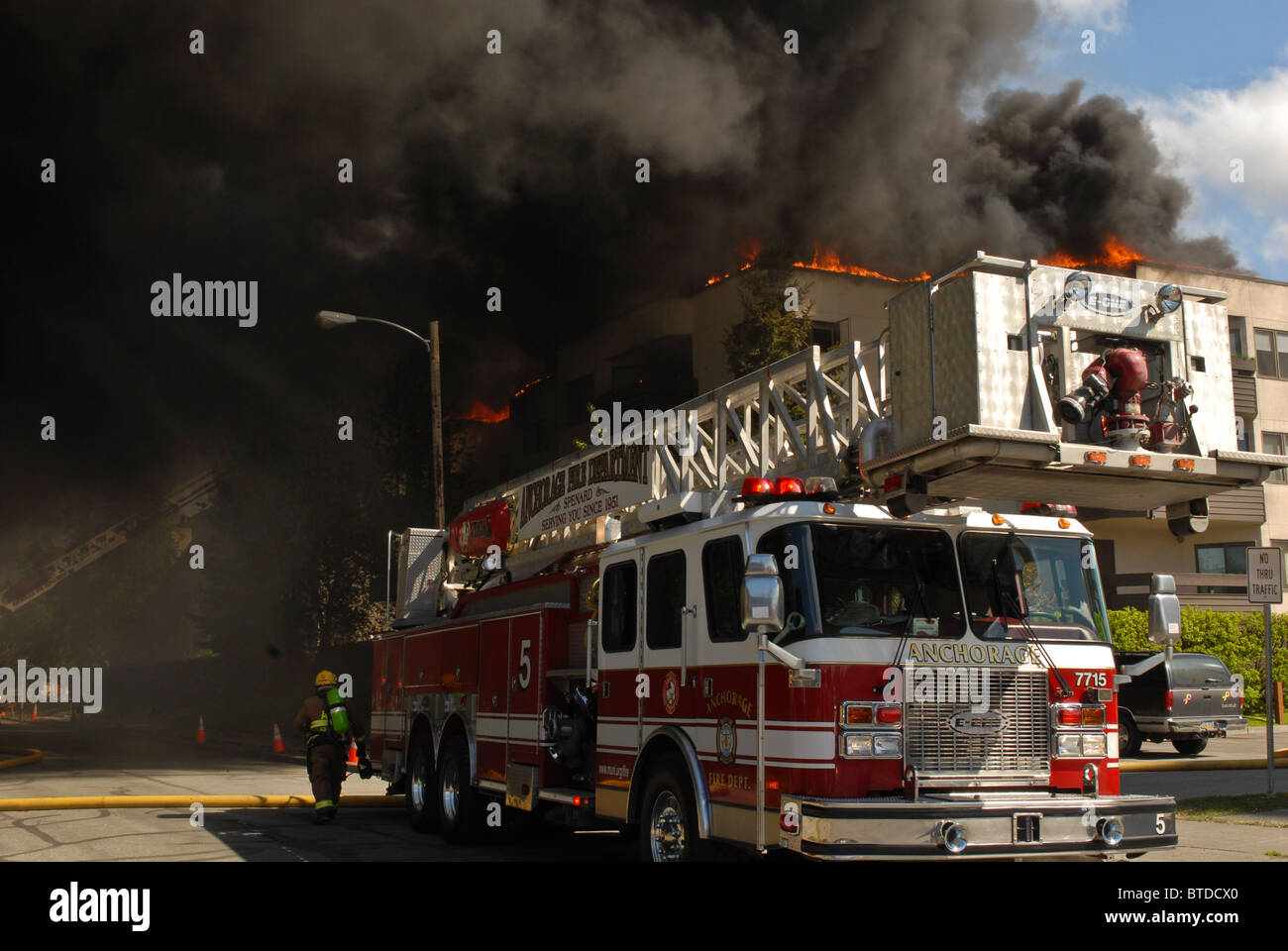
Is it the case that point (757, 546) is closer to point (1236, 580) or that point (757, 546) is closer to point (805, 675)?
point (805, 675)

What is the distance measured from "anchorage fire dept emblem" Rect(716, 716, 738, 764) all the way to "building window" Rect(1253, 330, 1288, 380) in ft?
96.2

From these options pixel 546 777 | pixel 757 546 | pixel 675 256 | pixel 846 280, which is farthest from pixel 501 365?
pixel 757 546

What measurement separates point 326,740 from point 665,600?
18.0 ft

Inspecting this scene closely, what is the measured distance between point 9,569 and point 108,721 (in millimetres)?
7117

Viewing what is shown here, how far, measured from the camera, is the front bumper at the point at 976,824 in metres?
5.75

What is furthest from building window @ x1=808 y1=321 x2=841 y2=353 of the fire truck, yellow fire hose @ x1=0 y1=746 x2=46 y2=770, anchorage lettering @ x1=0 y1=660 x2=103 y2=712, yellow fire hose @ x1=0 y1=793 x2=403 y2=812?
anchorage lettering @ x1=0 y1=660 x2=103 y2=712

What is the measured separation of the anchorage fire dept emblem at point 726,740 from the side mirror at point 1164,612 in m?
2.42

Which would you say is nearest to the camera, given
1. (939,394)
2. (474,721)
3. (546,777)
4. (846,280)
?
(939,394)

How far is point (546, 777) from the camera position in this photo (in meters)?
8.79

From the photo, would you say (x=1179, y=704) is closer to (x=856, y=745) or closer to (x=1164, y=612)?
(x=1164, y=612)

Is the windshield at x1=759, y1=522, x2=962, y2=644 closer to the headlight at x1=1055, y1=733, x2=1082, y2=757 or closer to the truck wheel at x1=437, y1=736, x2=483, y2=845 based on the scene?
the headlight at x1=1055, y1=733, x2=1082, y2=757

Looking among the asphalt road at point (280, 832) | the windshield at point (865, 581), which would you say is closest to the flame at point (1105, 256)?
the asphalt road at point (280, 832)

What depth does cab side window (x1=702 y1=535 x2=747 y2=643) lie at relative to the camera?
22.4 feet
